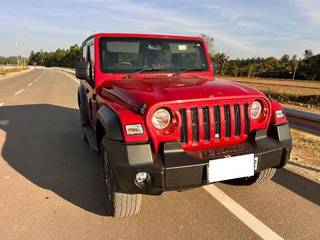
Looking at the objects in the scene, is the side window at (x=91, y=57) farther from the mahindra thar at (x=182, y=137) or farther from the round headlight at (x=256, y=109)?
the round headlight at (x=256, y=109)

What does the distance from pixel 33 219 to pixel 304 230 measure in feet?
9.09

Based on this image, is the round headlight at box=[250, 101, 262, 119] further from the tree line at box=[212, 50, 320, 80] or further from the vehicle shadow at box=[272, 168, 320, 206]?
the tree line at box=[212, 50, 320, 80]

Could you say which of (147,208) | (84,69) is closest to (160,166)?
(147,208)

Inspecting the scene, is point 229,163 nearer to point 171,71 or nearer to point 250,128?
point 250,128

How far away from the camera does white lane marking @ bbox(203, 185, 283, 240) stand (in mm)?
3362

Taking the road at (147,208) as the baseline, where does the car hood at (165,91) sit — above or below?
above

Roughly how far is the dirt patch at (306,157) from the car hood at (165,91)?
5.79 ft

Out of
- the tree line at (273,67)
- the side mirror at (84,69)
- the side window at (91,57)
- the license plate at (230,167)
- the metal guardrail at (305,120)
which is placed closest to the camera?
the license plate at (230,167)

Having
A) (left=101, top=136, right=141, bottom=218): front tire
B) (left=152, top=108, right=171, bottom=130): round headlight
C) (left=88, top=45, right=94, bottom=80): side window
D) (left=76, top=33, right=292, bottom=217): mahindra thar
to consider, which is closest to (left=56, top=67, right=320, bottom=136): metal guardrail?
(left=76, top=33, right=292, bottom=217): mahindra thar

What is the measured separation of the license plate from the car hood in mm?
638

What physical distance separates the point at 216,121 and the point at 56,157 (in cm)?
355

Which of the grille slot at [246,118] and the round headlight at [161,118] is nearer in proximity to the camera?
the round headlight at [161,118]

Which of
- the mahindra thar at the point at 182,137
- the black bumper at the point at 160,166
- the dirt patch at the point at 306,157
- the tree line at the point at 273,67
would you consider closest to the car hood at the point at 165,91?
the mahindra thar at the point at 182,137

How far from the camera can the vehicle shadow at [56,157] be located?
451 cm
